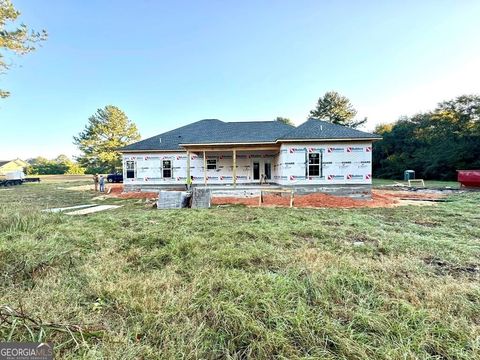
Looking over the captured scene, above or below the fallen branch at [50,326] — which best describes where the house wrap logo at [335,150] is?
above

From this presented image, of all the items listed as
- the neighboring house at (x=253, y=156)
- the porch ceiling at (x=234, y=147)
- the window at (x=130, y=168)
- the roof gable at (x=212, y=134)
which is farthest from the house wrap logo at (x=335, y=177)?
the window at (x=130, y=168)

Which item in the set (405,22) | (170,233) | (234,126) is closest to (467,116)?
(405,22)

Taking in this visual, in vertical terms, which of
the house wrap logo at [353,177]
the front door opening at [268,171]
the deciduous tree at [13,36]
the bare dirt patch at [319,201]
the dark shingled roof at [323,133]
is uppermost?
the deciduous tree at [13,36]

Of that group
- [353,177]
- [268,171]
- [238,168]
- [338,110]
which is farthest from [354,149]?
[338,110]

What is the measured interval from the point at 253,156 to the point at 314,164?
563 centimetres

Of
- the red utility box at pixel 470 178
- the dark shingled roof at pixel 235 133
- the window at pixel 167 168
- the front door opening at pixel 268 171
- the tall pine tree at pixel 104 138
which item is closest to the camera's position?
the dark shingled roof at pixel 235 133

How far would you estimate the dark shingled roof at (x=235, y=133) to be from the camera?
1413cm

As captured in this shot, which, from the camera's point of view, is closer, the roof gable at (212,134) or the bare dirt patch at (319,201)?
the bare dirt patch at (319,201)

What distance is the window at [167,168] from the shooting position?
17.4 m

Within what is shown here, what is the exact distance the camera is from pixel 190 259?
3.85 m

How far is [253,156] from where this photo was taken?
18.3 m

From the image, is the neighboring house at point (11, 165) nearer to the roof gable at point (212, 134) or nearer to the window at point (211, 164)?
the roof gable at point (212, 134)

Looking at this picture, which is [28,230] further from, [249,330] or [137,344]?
[249,330]

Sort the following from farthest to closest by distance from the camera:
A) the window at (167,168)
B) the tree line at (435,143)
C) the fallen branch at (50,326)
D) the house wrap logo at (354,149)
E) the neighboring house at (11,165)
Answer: the neighboring house at (11,165) → the tree line at (435,143) → the window at (167,168) → the house wrap logo at (354,149) → the fallen branch at (50,326)
